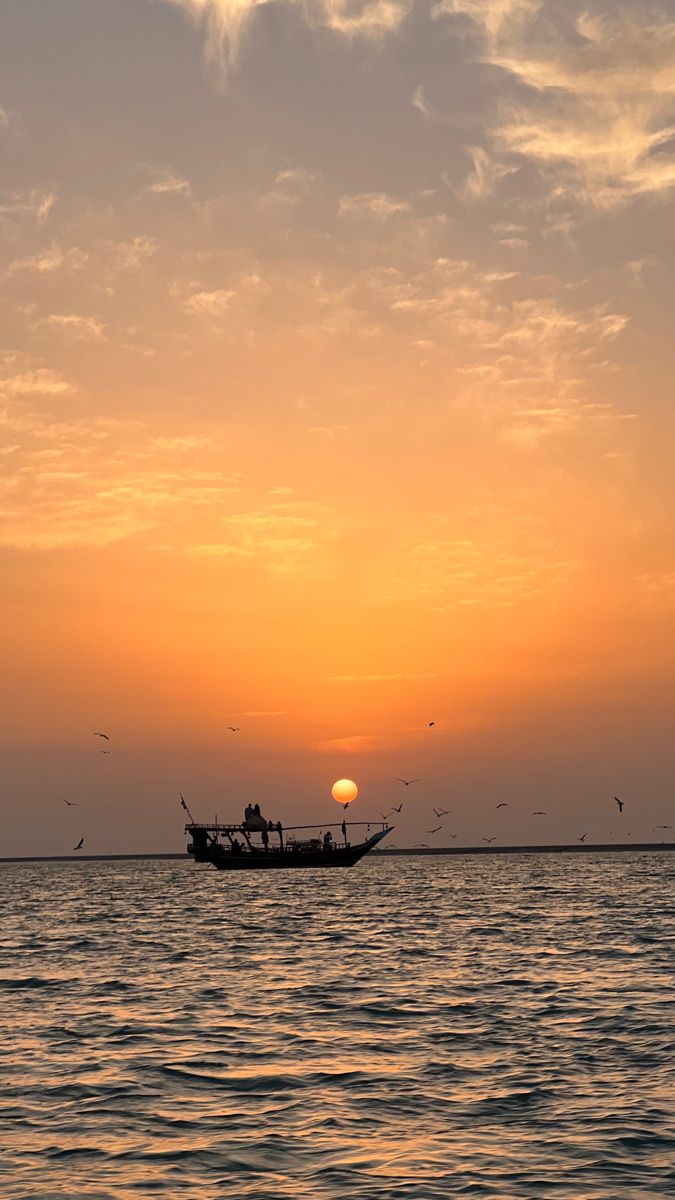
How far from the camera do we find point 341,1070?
21.9m

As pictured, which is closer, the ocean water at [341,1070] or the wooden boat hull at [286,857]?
the ocean water at [341,1070]

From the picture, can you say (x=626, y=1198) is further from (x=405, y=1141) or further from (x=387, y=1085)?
(x=387, y=1085)

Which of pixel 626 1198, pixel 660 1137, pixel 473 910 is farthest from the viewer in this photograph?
pixel 473 910

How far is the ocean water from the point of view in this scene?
50.4ft

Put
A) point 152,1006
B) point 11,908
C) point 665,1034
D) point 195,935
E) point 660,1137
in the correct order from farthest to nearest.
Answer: point 11,908 → point 195,935 → point 152,1006 → point 665,1034 → point 660,1137

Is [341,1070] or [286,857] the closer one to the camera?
[341,1070]

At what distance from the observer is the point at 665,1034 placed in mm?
25109

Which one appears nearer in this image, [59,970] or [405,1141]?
[405,1141]

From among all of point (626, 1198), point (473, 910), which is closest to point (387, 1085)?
point (626, 1198)

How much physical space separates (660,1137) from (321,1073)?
22.5ft

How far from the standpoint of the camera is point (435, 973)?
36.8 m

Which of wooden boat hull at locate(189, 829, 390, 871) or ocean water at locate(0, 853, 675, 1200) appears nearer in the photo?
ocean water at locate(0, 853, 675, 1200)

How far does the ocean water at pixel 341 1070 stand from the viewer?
15.4 m

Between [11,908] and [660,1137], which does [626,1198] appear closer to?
[660,1137]
